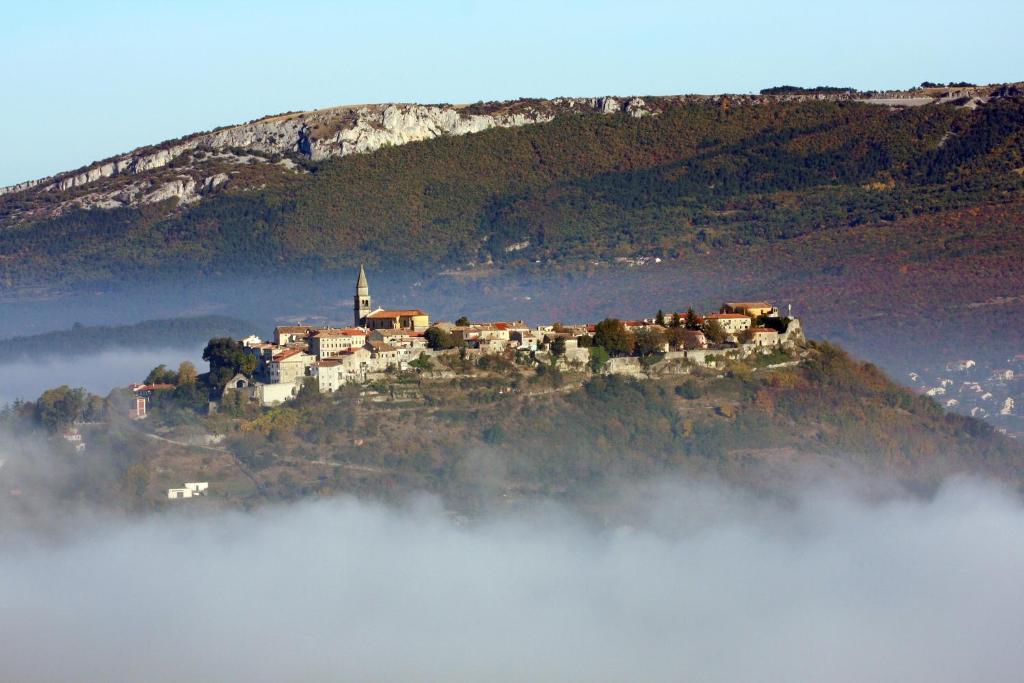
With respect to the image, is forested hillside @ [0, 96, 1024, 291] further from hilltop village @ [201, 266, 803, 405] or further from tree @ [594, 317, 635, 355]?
tree @ [594, 317, 635, 355]

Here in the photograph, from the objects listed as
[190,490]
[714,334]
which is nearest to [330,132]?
[714,334]

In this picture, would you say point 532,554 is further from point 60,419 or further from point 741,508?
point 60,419

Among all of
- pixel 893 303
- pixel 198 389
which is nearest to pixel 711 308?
pixel 893 303

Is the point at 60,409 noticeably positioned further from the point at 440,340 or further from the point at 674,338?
the point at 674,338

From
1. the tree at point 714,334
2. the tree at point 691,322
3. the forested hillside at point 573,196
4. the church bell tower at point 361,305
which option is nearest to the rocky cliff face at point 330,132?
the forested hillside at point 573,196

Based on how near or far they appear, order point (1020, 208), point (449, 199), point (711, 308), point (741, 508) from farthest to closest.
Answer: point (449, 199) → point (1020, 208) → point (711, 308) → point (741, 508)

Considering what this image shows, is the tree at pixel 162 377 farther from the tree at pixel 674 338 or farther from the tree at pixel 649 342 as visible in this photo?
the tree at pixel 674 338
